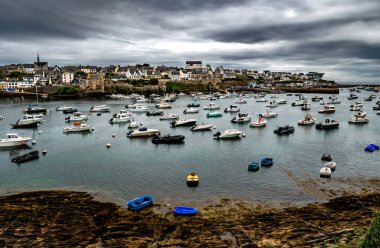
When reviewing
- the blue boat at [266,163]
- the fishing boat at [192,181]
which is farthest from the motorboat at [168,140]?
the fishing boat at [192,181]

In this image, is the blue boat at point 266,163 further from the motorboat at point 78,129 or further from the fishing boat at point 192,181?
the motorboat at point 78,129

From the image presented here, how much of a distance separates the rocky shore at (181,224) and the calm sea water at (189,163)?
2.49m

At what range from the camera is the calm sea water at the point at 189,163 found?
Answer: 2395cm

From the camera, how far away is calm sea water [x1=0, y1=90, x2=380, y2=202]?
78.6ft

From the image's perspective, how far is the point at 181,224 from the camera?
57.6ft

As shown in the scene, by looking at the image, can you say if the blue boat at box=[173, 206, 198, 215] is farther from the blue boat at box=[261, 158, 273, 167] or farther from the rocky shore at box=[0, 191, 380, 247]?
the blue boat at box=[261, 158, 273, 167]

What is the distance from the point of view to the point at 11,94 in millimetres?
119625

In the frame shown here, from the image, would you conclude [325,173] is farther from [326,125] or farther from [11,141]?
[11,141]

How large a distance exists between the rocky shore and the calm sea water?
2.49m

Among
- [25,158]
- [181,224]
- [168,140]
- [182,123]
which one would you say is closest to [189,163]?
[168,140]

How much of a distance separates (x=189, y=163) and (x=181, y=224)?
13.8 m

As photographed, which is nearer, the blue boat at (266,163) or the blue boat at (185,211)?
the blue boat at (185,211)

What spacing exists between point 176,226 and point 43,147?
27543 millimetres

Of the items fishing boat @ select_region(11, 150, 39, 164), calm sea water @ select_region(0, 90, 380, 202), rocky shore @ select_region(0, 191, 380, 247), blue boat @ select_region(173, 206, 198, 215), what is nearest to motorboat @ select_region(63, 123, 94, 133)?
A: calm sea water @ select_region(0, 90, 380, 202)
